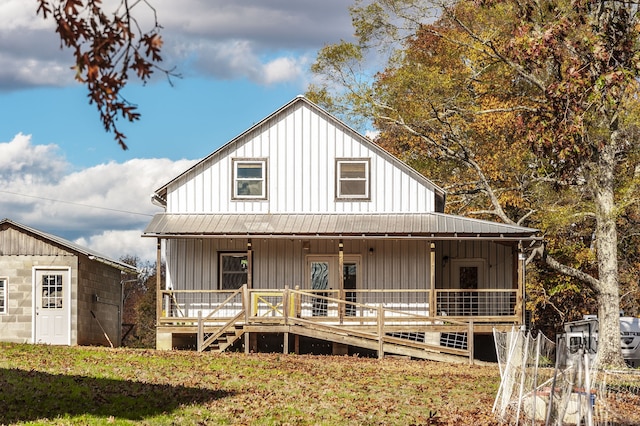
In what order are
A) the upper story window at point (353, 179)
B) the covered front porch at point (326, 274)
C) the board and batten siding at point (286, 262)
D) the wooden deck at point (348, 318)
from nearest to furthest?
the wooden deck at point (348, 318) → the covered front porch at point (326, 274) → the board and batten siding at point (286, 262) → the upper story window at point (353, 179)

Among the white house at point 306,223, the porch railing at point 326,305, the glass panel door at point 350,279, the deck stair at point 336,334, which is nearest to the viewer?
the deck stair at point 336,334

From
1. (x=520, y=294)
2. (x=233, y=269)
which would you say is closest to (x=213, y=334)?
(x=233, y=269)

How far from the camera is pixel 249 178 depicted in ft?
103

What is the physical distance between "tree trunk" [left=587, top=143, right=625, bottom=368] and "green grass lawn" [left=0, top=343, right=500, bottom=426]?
6.53 metres

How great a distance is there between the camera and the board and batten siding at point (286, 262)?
30953 millimetres

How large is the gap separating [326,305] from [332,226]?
2465 millimetres

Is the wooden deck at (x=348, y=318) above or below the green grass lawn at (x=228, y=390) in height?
above

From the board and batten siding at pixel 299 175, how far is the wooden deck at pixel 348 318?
9.04 ft

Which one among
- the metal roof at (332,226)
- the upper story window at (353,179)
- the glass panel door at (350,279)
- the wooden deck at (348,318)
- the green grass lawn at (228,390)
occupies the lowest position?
the green grass lawn at (228,390)

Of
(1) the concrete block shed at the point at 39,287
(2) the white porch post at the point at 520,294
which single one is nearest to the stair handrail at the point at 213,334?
(1) the concrete block shed at the point at 39,287

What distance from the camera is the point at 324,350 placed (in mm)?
30484

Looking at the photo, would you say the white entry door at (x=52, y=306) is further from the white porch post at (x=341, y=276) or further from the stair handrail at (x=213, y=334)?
the white porch post at (x=341, y=276)

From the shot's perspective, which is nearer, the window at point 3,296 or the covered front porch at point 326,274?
the covered front porch at point 326,274

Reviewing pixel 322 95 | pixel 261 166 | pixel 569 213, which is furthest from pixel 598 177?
pixel 322 95
